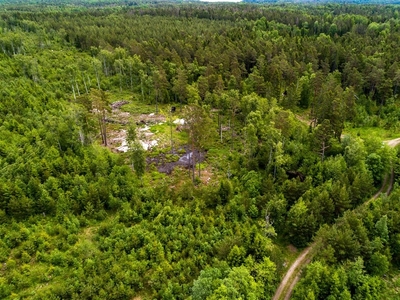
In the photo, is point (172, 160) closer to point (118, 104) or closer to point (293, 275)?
point (293, 275)

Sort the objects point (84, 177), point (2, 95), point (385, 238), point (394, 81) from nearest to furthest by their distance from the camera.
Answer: point (385, 238), point (84, 177), point (2, 95), point (394, 81)

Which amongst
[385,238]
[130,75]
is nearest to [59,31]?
[130,75]

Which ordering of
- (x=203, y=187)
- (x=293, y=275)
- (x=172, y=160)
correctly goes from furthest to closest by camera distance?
(x=172, y=160)
(x=203, y=187)
(x=293, y=275)

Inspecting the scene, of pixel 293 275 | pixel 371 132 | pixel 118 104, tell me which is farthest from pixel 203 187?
pixel 118 104

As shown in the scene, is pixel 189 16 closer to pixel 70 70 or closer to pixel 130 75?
pixel 130 75

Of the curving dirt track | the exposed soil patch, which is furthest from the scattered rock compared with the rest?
the curving dirt track

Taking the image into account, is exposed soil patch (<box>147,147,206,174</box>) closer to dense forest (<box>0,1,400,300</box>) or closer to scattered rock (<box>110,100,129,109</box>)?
dense forest (<box>0,1,400,300</box>)

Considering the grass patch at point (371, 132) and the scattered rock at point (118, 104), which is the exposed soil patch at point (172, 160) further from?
the grass patch at point (371, 132)

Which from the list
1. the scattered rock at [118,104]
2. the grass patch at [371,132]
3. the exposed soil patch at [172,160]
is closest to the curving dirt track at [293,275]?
the exposed soil patch at [172,160]
